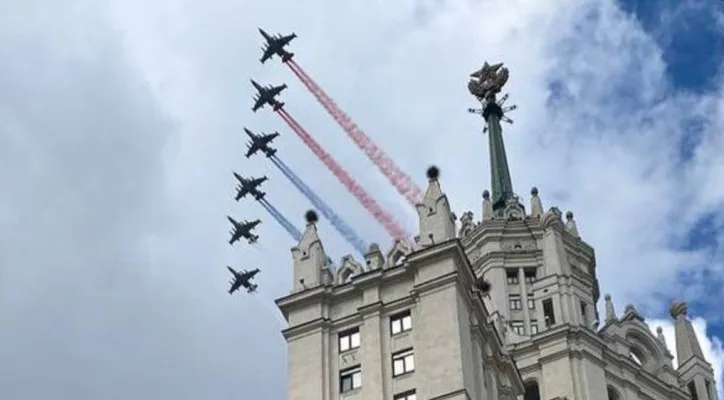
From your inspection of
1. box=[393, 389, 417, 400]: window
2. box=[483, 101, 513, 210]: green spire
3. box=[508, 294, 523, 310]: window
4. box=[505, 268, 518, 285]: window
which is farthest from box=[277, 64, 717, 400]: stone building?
box=[483, 101, 513, 210]: green spire

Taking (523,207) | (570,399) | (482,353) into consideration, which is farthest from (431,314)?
(523,207)

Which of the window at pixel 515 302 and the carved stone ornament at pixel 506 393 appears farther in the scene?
the window at pixel 515 302

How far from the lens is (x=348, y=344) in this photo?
344 ft

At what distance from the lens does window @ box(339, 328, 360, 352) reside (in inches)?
4117

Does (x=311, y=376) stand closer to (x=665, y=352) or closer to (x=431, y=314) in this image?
(x=431, y=314)

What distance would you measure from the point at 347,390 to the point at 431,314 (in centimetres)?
721

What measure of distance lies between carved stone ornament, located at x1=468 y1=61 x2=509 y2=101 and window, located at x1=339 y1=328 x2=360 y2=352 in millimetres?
88035

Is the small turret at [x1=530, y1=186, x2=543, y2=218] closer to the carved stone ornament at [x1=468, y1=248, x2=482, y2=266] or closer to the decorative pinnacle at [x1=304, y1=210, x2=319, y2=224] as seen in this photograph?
the carved stone ornament at [x1=468, y1=248, x2=482, y2=266]

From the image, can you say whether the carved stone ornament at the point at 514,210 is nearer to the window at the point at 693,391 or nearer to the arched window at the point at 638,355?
the arched window at the point at 638,355

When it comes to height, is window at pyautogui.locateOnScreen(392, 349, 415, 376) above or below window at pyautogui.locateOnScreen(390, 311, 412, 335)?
below

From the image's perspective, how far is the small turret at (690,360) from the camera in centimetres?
14925

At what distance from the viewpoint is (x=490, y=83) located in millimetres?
189750

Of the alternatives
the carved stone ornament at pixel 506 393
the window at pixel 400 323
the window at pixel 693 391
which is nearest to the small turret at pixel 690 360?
the window at pixel 693 391

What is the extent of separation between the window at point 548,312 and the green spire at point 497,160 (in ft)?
83.6
